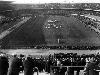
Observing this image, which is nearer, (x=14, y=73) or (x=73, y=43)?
(x=14, y=73)

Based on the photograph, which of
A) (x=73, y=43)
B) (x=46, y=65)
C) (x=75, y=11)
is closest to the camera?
(x=46, y=65)

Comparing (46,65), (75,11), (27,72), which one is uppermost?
(27,72)

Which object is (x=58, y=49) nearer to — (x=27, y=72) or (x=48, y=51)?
(x=48, y=51)

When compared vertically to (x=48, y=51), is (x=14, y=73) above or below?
above

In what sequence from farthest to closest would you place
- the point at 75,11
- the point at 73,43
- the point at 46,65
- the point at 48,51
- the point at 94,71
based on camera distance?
1. the point at 75,11
2. the point at 73,43
3. the point at 48,51
4. the point at 46,65
5. the point at 94,71

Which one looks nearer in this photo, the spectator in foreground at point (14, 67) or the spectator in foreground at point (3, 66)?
the spectator in foreground at point (14, 67)

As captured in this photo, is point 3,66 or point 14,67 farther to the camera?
point 3,66

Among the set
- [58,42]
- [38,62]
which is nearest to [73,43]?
[58,42]

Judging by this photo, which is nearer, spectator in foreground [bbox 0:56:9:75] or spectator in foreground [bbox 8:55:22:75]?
spectator in foreground [bbox 8:55:22:75]

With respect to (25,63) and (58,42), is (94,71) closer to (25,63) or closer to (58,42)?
(25,63)
